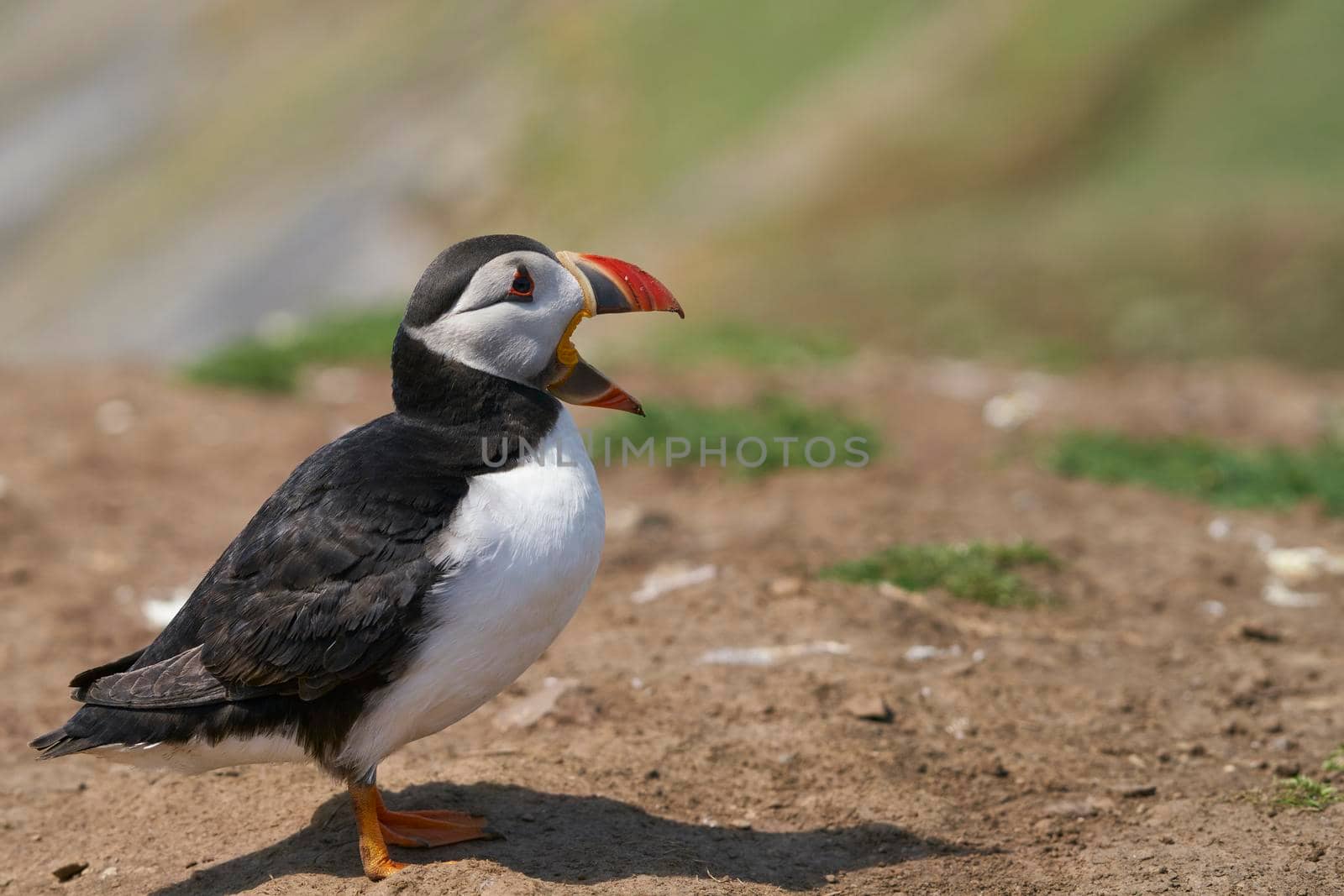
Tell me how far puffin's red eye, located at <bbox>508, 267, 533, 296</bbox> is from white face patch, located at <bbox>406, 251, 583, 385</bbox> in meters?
0.01

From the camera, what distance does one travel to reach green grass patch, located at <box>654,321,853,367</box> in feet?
37.4

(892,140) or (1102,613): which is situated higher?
(892,140)

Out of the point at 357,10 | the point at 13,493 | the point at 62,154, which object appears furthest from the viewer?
the point at 357,10

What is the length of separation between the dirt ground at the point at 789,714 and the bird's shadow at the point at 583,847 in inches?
0.5

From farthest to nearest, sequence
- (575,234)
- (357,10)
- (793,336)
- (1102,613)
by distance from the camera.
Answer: (357,10) < (575,234) < (793,336) < (1102,613)

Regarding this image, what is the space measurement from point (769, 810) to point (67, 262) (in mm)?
22814

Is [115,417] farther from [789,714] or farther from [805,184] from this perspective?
[805,184]

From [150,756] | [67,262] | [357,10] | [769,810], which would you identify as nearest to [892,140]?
[769,810]

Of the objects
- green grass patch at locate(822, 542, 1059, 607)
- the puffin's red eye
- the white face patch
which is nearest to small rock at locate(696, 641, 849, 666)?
green grass patch at locate(822, 542, 1059, 607)

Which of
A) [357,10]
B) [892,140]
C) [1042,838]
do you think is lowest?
[1042,838]

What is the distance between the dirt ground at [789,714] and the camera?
180 inches

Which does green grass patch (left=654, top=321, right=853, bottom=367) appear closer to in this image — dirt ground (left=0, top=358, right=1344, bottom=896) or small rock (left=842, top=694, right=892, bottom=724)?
dirt ground (left=0, top=358, right=1344, bottom=896)

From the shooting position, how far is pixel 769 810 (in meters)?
5.03

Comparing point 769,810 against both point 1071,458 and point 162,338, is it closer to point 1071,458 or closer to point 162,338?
point 1071,458
